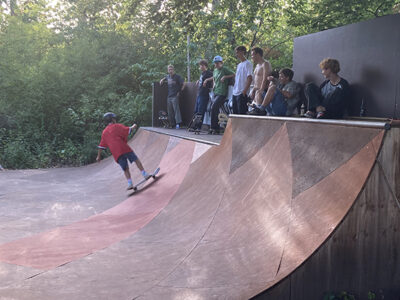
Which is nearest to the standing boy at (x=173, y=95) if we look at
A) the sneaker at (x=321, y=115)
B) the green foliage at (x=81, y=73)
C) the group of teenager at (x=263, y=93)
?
the green foliage at (x=81, y=73)

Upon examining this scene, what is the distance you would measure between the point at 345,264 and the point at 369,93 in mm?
3106

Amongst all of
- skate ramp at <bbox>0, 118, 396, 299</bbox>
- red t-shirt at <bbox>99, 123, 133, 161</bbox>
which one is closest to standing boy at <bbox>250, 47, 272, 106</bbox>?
skate ramp at <bbox>0, 118, 396, 299</bbox>

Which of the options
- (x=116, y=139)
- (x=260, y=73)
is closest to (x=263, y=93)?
(x=260, y=73)

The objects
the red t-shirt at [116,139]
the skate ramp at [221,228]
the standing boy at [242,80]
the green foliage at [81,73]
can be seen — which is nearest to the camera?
the skate ramp at [221,228]

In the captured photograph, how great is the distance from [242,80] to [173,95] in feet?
17.4

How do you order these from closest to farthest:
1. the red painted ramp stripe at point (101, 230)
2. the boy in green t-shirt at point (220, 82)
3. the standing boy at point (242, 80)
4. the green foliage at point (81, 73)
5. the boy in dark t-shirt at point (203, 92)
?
1. the red painted ramp stripe at point (101, 230)
2. the standing boy at point (242, 80)
3. the boy in green t-shirt at point (220, 82)
4. the boy in dark t-shirt at point (203, 92)
5. the green foliage at point (81, 73)

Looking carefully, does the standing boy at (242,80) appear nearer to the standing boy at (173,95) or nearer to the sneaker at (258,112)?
the sneaker at (258,112)

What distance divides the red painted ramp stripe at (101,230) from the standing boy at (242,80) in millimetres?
1277

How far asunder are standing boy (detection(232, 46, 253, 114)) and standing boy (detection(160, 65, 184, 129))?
16.2ft

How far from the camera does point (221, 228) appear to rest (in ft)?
14.6

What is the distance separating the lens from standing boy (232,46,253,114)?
760 cm

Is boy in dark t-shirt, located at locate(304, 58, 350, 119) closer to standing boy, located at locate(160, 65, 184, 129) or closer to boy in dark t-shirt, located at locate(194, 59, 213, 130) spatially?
boy in dark t-shirt, located at locate(194, 59, 213, 130)

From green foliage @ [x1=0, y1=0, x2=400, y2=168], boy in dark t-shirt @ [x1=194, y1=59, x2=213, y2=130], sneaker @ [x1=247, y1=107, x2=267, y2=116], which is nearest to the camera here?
sneaker @ [x1=247, y1=107, x2=267, y2=116]

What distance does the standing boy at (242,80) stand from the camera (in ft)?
24.9
